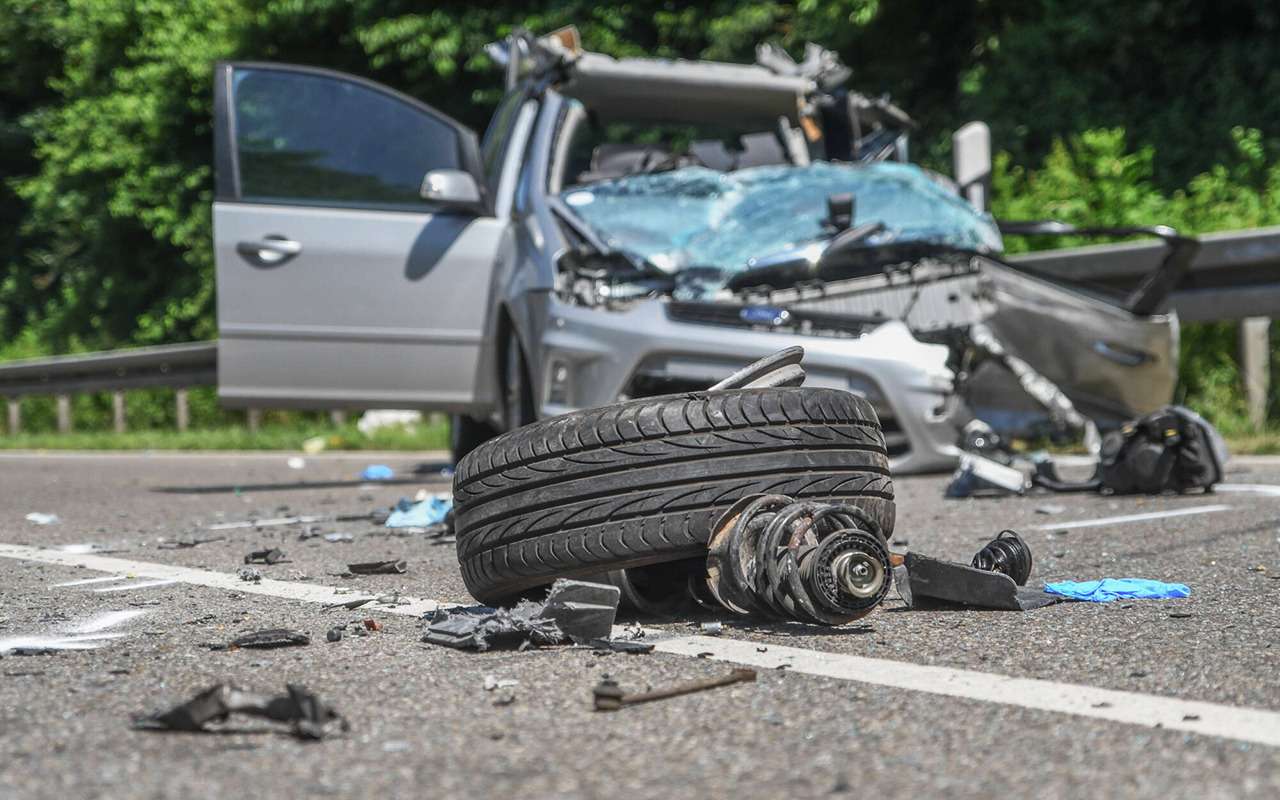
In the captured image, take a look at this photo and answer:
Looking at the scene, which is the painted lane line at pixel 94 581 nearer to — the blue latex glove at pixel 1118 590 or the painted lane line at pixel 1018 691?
the painted lane line at pixel 1018 691

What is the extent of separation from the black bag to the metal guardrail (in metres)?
2.31

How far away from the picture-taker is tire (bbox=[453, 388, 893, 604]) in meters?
3.25

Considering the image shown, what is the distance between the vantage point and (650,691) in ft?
8.54

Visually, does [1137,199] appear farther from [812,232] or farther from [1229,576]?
[1229,576]

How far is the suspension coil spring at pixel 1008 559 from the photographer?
12.1ft

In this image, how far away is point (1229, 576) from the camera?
12.6ft

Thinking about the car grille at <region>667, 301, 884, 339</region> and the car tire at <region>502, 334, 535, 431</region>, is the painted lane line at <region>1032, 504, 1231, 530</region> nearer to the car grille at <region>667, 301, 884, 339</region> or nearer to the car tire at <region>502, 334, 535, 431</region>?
the car grille at <region>667, 301, 884, 339</region>

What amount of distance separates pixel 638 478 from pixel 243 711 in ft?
3.65

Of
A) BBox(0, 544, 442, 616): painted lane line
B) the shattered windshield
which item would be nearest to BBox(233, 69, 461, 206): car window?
the shattered windshield

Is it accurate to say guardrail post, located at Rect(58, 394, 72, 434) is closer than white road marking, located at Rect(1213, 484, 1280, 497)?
No

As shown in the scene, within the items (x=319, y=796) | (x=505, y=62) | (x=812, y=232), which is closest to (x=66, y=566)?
(x=319, y=796)

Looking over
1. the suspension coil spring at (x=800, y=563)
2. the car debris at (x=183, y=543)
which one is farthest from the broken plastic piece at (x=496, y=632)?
the car debris at (x=183, y=543)

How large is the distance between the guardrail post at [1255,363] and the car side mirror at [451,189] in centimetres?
423

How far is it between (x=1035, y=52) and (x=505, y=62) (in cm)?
811
